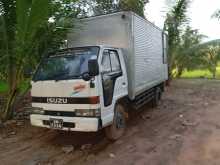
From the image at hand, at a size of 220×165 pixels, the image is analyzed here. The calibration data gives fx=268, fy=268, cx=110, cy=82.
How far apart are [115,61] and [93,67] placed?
1258mm

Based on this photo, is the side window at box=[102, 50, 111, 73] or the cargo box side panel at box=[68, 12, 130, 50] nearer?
the side window at box=[102, 50, 111, 73]

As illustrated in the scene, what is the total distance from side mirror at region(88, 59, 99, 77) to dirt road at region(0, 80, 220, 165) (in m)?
1.68

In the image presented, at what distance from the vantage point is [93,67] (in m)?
5.18

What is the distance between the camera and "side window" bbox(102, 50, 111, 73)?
228 inches

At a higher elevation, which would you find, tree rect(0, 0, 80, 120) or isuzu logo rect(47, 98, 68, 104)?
tree rect(0, 0, 80, 120)

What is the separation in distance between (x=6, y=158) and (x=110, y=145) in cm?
219

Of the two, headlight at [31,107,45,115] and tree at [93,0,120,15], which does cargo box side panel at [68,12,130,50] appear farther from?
tree at [93,0,120,15]

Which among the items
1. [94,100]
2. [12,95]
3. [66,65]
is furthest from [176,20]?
[94,100]

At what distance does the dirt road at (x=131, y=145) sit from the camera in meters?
5.21

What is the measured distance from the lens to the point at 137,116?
8734 mm

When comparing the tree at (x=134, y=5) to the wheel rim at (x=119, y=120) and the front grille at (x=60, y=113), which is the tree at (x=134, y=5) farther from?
the front grille at (x=60, y=113)

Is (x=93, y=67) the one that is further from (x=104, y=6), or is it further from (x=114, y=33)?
(x=104, y=6)

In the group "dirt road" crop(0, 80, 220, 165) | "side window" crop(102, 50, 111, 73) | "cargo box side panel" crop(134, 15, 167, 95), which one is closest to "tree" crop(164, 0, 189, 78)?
"cargo box side panel" crop(134, 15, 167, 95)

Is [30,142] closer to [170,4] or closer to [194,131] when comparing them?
[194,131]
